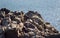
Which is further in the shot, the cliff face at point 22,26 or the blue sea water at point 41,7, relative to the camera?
the blue sea water at point 41,7

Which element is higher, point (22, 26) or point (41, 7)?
point (22, 26)

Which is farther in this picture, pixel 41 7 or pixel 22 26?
pixel 41 7

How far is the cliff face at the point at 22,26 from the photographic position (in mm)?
10742

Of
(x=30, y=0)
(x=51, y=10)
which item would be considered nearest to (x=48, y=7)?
(x=51, y=10)

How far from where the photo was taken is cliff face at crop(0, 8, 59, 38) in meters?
10.7

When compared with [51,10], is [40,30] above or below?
above

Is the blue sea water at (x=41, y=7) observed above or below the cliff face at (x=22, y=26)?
below

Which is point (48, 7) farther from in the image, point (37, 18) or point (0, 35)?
point (0, 35)

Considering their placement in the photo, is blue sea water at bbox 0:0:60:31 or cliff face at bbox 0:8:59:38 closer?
cliff face at bbox 0:8:59:38

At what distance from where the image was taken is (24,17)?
12.4m

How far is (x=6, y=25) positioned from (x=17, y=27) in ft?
1.23

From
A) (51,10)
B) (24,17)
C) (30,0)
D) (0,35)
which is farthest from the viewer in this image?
(30,0)

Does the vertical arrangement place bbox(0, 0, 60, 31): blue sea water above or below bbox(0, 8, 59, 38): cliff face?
below

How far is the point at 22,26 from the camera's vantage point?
11.2 m
